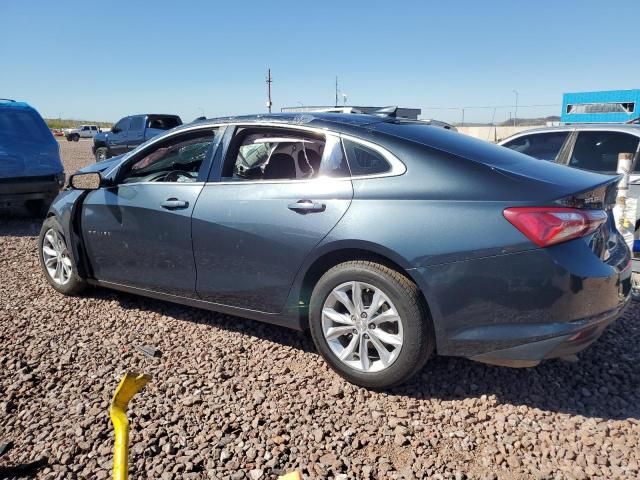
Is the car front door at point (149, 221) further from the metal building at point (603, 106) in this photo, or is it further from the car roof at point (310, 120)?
the metal building at point (603, 106)

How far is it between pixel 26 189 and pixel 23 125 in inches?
41.7

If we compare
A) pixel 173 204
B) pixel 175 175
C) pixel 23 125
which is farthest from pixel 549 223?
pixel 23 125

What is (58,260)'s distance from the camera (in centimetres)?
453

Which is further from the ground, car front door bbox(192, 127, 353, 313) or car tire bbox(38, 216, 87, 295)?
car front door bbox(192, 127, 353, 313)

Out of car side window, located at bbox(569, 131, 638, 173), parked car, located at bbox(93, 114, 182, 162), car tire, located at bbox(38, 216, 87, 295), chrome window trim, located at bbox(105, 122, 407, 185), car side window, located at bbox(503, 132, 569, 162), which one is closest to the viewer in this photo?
chrome window trim, located at bbox(105, 122, 407, 185)

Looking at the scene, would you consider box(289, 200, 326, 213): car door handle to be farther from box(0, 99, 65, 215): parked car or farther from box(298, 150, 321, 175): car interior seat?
box(0, 99, 65, 215): parked car

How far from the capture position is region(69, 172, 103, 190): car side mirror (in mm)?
4020

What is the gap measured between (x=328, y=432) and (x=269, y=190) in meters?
1.49

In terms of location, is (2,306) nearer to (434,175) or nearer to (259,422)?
(259,422)

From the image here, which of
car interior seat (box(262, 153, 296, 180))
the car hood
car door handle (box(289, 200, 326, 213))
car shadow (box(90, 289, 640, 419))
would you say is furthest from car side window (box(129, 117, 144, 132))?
car door handle (box(289, 200, 326, 213))

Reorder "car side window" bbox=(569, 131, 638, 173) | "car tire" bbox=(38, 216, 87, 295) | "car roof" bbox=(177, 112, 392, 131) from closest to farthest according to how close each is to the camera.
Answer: "car roof" bbox=(177, 112, 392, 131), "car tire" bbox=(38, 216, 87, 295), "car side window" bbox=(569, 131, 638, 173)

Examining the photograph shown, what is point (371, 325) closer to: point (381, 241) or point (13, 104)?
point (381, 241)

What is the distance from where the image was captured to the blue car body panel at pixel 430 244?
8.16 ft

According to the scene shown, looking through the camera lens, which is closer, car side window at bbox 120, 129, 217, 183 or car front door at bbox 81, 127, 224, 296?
car front door at bbox 81, 127, 224, 296
